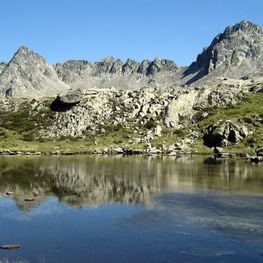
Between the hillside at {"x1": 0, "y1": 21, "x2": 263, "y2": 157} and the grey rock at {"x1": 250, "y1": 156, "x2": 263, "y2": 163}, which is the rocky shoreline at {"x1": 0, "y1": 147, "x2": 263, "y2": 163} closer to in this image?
the hillside at {"x1": 0, "y1": 21, "x2": 263, "y2": 157}

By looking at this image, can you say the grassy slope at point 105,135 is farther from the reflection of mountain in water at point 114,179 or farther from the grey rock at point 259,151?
the reflection of mountain in water at point 114,179

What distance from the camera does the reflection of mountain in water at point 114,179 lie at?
73.2 meters

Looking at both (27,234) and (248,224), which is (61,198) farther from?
(248,224)

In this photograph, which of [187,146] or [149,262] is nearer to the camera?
[149,262]

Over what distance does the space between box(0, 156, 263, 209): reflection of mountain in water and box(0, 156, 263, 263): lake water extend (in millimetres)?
155

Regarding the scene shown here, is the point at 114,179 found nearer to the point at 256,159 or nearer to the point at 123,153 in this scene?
the point at 256,159

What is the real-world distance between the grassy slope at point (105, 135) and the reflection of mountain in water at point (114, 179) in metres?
38.4

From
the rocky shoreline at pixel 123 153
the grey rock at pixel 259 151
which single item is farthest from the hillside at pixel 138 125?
the grey rock at pixel 259 151

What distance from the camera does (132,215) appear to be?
58.3 m

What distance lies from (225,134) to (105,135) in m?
40.0

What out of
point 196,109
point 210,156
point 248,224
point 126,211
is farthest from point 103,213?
point 196,109

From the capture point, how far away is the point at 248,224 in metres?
52.8

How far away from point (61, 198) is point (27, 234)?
22.3 m

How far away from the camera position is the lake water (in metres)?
42.3
